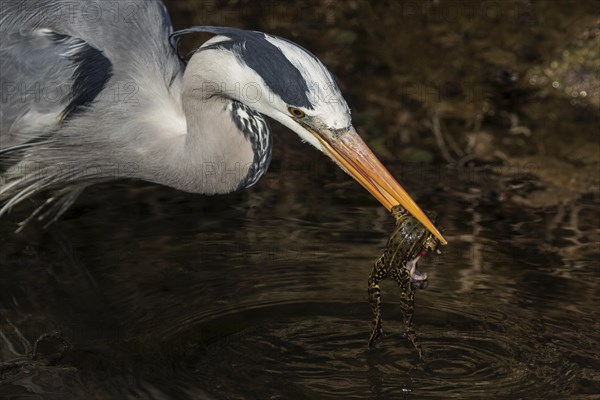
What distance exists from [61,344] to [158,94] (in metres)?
1.19

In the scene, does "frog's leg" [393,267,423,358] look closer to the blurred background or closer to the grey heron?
the blurred background

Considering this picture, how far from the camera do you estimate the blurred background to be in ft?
15.1

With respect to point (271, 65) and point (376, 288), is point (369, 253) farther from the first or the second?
point (271, 65)

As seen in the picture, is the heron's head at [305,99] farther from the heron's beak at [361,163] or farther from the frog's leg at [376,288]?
the frog's leg at [376,288]

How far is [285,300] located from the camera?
203 inches

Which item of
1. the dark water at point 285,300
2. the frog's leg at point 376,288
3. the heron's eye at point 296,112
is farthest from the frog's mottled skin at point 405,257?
the heron's eye at point 296,112

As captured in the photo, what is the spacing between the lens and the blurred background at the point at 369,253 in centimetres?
461

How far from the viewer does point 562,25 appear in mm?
8023

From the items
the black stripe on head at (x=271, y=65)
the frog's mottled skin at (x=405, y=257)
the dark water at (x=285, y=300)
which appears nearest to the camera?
the frog's mottled skin at (x=405, y=257)

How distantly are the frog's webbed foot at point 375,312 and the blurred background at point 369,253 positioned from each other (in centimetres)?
12

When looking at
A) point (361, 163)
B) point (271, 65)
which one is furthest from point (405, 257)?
point (271, 65)

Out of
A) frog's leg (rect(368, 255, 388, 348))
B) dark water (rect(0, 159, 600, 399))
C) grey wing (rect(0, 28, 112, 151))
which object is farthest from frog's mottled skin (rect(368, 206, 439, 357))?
grey wing (rect(0, 28, 112, 151))

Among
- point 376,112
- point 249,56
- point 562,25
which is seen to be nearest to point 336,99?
point 249,56

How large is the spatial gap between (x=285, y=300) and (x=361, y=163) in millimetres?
919
